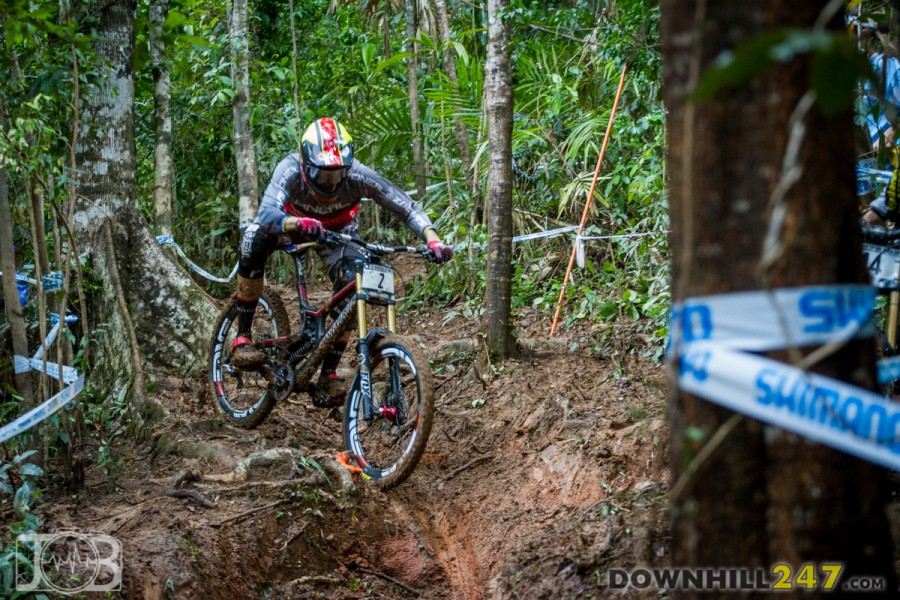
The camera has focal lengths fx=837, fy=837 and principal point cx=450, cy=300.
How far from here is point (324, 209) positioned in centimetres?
568

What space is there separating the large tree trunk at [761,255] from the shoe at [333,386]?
400cm

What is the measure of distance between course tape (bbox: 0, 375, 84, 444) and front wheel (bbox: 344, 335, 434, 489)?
5.20 feet

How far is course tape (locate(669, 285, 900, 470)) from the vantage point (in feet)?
5.49

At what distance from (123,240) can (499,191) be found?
3.22 metres

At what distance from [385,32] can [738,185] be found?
34.5 ft

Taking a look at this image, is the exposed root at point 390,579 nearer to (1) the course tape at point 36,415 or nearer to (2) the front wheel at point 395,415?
(2) the front wheel at point 395,415

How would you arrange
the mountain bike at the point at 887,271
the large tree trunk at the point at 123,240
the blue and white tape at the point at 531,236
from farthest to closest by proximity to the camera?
the blue and white tape at the point at 531,236
the large tree trunk at the point at 123,240
the mountain bike at the point at 887,271

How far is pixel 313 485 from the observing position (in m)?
4.64

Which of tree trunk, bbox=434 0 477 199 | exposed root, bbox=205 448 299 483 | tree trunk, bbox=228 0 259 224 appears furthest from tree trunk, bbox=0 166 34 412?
tree trunk, bbox=434 0 477 199

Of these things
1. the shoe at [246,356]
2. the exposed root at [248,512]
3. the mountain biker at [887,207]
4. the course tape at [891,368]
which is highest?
the mountain biker at [887,207]

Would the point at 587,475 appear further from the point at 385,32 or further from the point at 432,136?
the point at 385,32

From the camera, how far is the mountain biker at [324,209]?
5.26m

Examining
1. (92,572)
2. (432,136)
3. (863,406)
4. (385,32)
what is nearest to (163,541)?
(92,572)

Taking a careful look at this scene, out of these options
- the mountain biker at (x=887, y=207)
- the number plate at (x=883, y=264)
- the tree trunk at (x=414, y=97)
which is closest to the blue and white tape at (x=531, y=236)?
the tree trunk at (x=414, y=97)
